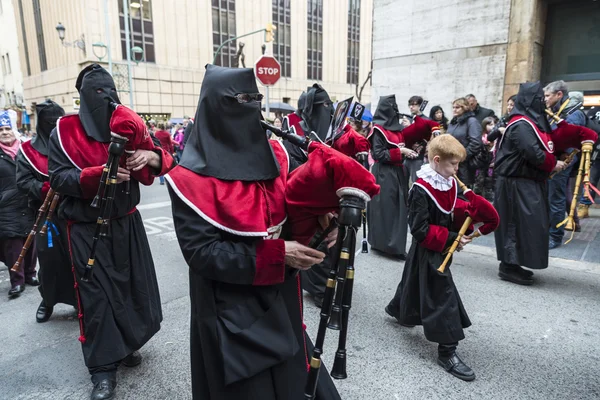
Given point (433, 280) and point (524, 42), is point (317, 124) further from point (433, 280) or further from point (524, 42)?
point (524, 42)

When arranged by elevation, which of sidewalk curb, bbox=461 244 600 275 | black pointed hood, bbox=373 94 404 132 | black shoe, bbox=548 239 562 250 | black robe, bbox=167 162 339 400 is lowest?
sidewalk curb, bbox=461 244 600 275

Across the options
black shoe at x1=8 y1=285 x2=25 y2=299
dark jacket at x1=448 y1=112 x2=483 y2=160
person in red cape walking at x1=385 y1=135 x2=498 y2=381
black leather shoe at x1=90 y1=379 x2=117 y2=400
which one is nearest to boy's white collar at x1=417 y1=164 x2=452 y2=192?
person in red cape walking at x1=385 y1=135 x2=498 y2=381

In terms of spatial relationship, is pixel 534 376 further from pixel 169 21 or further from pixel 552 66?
pixel 169 21

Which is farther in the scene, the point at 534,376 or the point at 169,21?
the point at 169,21

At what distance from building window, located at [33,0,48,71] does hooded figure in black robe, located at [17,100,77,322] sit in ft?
122

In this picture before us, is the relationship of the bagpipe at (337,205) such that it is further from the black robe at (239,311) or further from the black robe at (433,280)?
the black robe at (433,280)

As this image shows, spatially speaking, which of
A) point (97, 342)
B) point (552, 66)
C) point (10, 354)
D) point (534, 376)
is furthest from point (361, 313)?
point (552, 66)

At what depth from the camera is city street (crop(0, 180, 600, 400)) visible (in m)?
2.97

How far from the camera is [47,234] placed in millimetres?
3736

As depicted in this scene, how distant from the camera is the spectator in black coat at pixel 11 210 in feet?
15.4

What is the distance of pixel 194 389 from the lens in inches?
78.3

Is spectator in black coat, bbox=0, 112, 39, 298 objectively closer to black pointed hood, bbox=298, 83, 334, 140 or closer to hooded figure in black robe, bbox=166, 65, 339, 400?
black pointed hood, bbox=298, 83, 334, 140

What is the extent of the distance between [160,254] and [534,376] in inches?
192

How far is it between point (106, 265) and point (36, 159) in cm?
174
